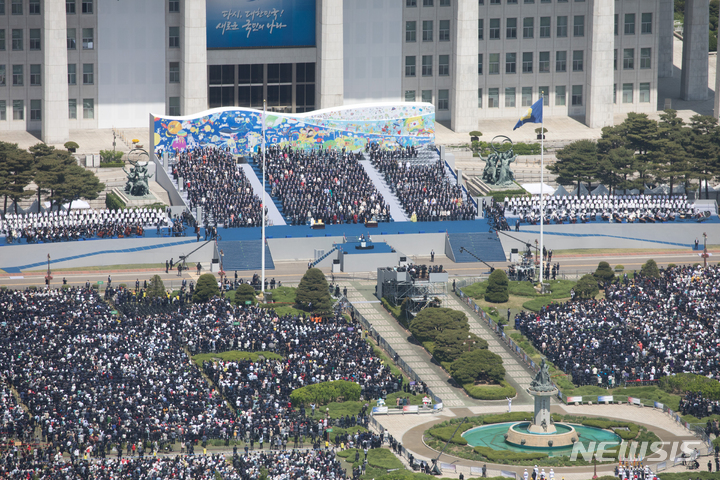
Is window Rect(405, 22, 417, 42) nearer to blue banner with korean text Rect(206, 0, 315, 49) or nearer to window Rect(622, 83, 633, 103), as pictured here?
blue banner with korean text Rect(206, 0, 315, 49)

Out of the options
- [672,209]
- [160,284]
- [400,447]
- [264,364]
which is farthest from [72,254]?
[672,209]

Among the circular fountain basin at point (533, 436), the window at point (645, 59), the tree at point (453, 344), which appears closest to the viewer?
the circular fountain basin at point (533, 436)

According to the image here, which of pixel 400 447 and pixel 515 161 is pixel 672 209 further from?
pixel 400 447

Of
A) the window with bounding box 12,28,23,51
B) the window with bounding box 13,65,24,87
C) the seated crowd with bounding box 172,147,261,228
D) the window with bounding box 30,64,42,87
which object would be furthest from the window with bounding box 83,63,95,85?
the seated crowd with bounding box 172,147,261,228

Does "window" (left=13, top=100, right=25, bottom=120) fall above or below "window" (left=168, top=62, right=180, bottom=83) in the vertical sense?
below

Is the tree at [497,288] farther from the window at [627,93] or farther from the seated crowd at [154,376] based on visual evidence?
the window at [627,93]

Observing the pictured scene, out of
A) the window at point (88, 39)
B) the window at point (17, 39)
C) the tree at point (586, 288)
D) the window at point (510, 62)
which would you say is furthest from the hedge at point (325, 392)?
the window at point (510, 62)

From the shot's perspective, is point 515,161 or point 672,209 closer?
point 672,209
